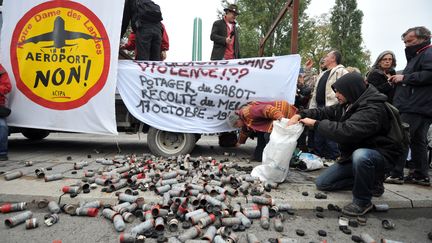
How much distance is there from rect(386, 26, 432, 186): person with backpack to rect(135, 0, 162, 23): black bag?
4730mm

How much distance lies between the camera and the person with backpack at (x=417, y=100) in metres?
3.94

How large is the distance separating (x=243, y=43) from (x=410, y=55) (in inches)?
702

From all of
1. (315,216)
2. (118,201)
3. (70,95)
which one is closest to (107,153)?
(70,95)

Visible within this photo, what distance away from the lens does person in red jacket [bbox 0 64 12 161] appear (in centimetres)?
496

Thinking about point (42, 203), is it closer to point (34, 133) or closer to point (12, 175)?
point (12, 175)

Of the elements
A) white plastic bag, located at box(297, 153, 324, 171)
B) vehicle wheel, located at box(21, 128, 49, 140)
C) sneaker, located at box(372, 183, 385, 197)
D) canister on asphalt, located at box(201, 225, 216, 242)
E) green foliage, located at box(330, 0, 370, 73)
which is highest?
green foliage, located at box(330, 0, 370, 73)

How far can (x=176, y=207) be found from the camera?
2932 mm

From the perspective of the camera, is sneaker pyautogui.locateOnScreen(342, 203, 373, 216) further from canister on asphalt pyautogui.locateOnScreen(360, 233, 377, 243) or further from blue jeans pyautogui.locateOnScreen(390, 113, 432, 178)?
blue jeans pyautogui.locateOnScreen(390, 113, 432, 178)

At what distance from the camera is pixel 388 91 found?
4707mm

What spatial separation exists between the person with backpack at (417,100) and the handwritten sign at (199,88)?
6.65ft

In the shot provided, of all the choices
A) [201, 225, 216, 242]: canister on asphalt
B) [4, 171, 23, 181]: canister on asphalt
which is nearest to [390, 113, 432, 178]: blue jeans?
[201, 225, 216, 242]: canister on asphalt

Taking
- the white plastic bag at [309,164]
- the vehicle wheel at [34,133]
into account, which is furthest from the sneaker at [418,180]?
the vehicle wheel at [34,133]

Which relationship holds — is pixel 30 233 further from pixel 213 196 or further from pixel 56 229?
pixel 213 196

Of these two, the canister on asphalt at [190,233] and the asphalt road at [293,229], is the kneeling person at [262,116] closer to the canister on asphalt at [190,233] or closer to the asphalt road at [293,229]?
the asphalt road at [293,229]
